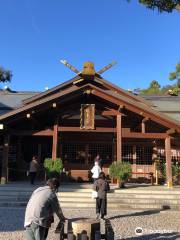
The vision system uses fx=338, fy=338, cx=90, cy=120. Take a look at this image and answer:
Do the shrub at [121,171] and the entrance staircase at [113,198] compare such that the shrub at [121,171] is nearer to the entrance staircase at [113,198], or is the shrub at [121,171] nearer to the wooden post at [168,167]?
the entrance staircase at [113,198]

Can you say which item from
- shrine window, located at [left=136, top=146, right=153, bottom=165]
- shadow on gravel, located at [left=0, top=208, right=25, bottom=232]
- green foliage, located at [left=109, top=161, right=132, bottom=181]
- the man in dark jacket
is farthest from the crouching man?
shrine window, located at [left=136, top=146, right=153, bottom=165]

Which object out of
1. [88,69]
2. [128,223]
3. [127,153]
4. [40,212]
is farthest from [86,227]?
[127,153]

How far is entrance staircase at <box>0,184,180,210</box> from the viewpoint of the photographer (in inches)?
487

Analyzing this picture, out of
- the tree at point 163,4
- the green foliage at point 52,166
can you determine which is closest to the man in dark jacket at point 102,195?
the green foliage at point 52,166

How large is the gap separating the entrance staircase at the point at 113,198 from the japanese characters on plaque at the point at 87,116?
10.1 ft

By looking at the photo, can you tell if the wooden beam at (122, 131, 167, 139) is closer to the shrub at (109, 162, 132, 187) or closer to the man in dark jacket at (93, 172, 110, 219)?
the shrub at (109, 162, 132, 187)

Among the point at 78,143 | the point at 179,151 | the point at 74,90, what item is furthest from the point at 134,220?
the point at 179,151

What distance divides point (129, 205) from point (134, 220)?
230cm

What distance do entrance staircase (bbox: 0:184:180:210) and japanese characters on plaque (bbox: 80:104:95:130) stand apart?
3.09 m

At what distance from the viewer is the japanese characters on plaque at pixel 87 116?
626 inches

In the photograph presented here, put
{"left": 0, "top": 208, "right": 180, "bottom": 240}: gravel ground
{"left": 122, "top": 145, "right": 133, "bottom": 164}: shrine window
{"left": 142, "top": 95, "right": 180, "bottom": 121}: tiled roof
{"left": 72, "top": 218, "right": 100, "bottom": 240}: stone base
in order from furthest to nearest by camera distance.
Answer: {"left": 142, "top": 95, "right": 180, "bottom": 121}: tiled roof → {"left": 122, "top": 145, "right": 133, "bottom": 164}: shrine window → {"left": 0, "top": 208, "right": 180, "bottom": 240}: gravel ground → {"left": 72, "top": 218, "right": 100, "bottom": 240}: stone base

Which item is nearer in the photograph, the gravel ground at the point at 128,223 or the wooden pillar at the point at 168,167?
the gravel ground at the point at 128,223

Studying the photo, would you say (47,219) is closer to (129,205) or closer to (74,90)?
(129,205)

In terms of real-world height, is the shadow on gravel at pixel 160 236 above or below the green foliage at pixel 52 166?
below
